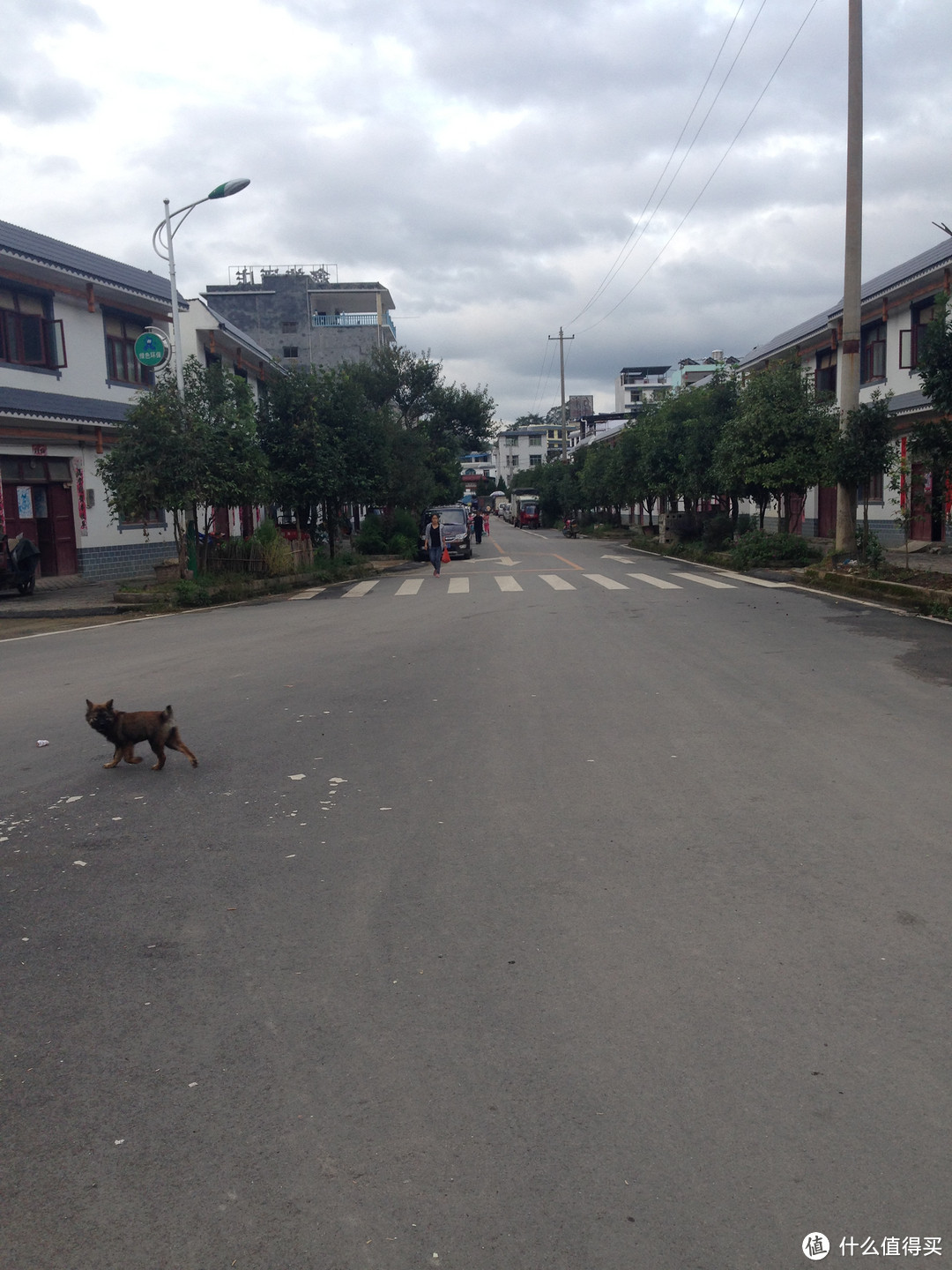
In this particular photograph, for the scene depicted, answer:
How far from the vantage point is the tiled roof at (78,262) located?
22.5 meters

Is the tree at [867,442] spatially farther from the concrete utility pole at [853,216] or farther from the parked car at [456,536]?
the parked car at [456,536]

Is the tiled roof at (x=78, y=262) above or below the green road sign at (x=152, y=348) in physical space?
above

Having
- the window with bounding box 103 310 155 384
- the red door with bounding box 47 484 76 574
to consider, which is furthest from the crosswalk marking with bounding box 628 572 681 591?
the window with bounding box 103 310 155 384

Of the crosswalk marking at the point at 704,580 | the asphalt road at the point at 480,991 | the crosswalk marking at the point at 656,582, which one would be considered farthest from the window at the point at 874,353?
the asphalt road at the point at 480,991

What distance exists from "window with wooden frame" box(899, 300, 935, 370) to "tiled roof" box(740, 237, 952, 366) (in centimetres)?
89

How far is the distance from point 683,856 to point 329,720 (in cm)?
411

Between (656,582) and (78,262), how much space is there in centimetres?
1594

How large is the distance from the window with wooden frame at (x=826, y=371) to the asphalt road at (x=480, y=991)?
2803cm

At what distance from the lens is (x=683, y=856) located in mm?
5293

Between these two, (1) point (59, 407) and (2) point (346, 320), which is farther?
(2) point (346, 320)

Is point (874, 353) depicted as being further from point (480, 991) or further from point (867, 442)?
point (480, 991)

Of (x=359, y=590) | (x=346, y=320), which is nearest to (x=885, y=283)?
(x=359, y=590)

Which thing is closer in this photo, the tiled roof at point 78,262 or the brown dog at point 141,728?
the brown dog at point 141,728

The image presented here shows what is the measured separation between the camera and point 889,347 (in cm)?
2859
